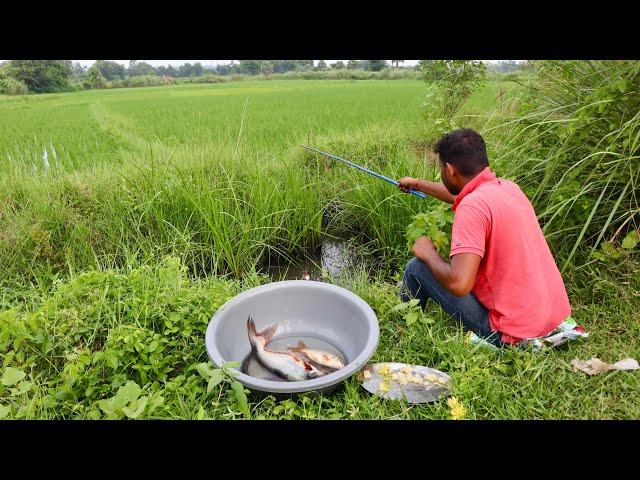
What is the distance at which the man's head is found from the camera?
74.0 inches

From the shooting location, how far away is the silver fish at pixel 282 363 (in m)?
1.86

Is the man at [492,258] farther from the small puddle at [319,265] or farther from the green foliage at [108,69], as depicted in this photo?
the green foliage at [108,69]

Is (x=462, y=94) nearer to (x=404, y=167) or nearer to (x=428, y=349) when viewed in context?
(x=404, y=167)

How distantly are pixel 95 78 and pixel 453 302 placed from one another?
11364 mm

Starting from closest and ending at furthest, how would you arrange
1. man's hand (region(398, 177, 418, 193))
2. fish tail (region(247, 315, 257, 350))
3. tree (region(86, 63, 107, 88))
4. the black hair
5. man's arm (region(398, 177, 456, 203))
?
the black hair, fish tail (region(247, 315, 257, 350)), man's arm (region(398, 177, 456, 203)), man's hand (region(398, 177, 418, 193)), tree (region(86, 63, 107, 88))

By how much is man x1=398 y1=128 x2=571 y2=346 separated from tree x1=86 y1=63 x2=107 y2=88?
393 inches

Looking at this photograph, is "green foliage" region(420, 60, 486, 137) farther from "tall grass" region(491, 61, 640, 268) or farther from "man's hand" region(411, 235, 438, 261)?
"man's hand" region(411, 235, 438, 261)

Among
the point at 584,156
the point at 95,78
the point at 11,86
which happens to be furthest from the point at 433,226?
the point at 95,78

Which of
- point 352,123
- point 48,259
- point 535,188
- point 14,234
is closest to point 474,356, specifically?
point 535,188

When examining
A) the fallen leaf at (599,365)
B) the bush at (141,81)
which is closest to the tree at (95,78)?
the bush at (141,81)

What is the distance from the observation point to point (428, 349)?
79.9 inches

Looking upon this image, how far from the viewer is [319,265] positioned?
3377 millimetres

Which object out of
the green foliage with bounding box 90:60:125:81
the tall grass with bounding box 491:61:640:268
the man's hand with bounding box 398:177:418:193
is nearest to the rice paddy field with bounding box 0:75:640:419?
the tall grass with bounding box 491:61:640:268

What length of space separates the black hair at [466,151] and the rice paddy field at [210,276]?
2.30 ft
